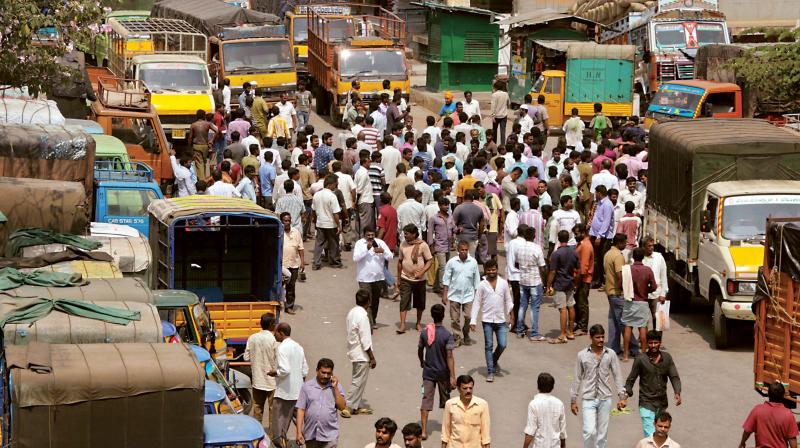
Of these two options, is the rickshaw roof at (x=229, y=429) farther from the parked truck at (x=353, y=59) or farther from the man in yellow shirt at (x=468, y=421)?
the parked truck at (x=353, y=59)

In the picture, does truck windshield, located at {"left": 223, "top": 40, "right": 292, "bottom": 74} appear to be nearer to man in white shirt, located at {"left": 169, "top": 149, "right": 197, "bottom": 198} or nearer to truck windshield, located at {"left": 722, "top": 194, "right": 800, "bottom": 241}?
man in white shirt, located at {"left": 169, "top": 149, "right": 197, "bottom": 198}

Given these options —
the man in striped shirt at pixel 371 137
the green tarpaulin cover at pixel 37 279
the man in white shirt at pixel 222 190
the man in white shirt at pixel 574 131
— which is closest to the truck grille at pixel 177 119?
the man in striped shirt at pixel 371 137

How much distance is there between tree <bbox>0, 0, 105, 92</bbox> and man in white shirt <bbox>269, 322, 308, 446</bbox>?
7335 millimetres

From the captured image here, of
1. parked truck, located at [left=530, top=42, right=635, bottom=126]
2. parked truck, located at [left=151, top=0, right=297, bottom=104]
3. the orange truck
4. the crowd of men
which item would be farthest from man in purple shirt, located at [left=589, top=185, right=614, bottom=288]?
parked truck, located at [left=151, top=0, right=297, bottom=104]

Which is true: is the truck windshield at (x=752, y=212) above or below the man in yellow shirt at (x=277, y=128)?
below

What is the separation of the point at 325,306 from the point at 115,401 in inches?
387

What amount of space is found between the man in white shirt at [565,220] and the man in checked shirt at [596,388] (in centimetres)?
623

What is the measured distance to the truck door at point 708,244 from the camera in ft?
63.1

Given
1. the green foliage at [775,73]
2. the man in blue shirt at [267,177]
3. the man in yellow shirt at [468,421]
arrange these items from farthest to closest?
1. the green foliage at [775,73]
2. the man in blue shirt at [267,177]
3. the man in yellow shirt at [468,421]

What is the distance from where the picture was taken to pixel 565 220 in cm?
2055

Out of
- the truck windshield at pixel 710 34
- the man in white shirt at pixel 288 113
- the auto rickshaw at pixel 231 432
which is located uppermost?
the truck windshield at pixel 710 34

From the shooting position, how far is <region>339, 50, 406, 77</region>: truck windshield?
34844 millimetres

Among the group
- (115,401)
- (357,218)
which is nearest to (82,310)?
(115,401)

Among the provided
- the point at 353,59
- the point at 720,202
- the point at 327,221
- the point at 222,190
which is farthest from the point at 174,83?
the point at 720,202
